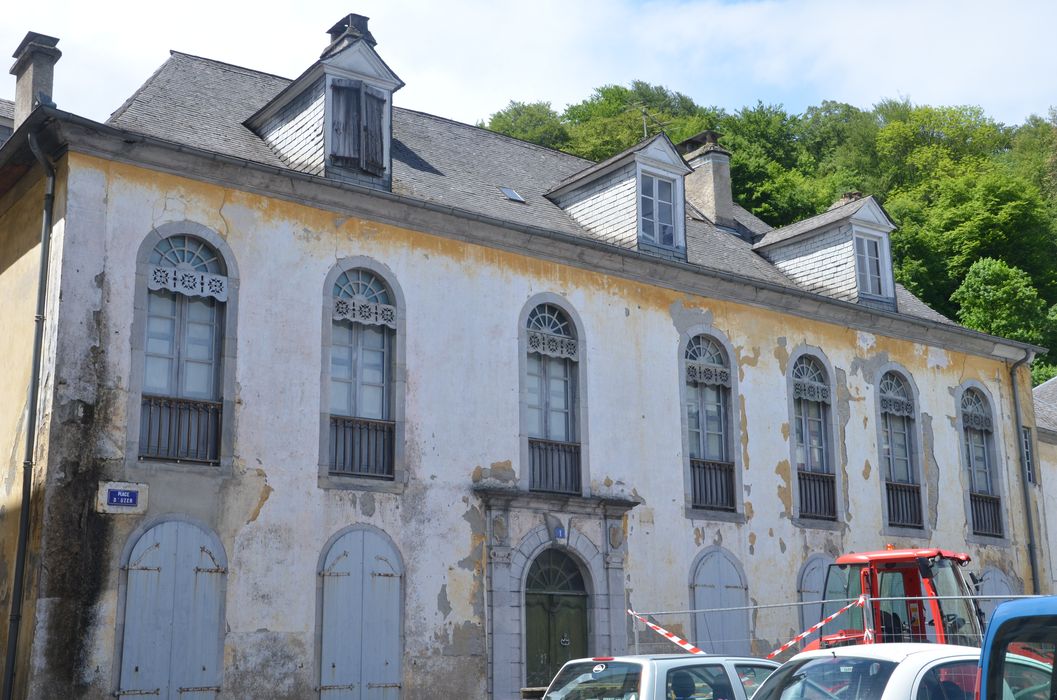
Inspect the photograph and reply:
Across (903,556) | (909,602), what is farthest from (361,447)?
(909,602)

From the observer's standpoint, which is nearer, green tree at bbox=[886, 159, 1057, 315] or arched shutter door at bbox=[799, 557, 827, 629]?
arched shutter door at bbox=[799, 557, 827, 629]

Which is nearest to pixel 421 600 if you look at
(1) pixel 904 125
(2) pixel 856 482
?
(2) pixel 856 482

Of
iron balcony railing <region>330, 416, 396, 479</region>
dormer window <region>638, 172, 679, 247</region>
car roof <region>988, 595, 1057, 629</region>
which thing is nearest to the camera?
car roof <region>988, 595, 1057, 629</region>

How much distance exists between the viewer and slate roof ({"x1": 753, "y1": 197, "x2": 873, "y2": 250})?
23456 mm

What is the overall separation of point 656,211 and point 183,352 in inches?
345

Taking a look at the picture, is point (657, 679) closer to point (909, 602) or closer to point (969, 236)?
point (909, 602)

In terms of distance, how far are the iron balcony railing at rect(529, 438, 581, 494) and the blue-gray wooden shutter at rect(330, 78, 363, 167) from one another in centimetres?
484

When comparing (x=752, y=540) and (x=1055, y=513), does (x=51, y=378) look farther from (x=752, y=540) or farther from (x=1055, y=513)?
(x=1055, y=513)

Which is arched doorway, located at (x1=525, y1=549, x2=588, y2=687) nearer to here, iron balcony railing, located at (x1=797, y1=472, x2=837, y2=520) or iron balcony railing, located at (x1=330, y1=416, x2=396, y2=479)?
iron balcony railing, located at (x1=330, y1=416, x2=396, y2=479)

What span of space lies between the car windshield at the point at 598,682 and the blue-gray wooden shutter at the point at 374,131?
348 inches

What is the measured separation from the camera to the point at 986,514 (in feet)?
79.5

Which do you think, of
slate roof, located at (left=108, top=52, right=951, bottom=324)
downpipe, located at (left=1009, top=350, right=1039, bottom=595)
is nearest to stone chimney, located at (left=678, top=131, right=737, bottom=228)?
slate roof, located at (left=108, top=52, right=951, bottom=324)

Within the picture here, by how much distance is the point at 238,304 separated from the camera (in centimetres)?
1547

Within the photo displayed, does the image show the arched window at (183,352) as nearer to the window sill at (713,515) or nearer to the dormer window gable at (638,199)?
the dormer window gable at (638,199)
